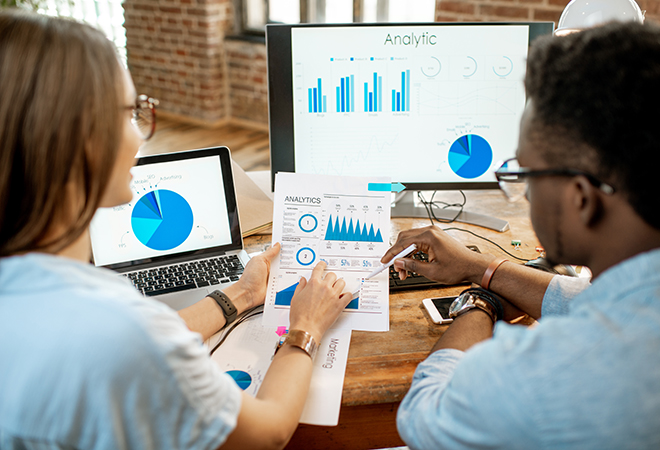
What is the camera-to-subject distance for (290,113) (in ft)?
4.29

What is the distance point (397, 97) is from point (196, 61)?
3.39m

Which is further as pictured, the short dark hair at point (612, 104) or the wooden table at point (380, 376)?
the wooden table at point (380, 376)

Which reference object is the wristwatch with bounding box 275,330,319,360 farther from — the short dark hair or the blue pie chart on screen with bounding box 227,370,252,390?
the short dark hair

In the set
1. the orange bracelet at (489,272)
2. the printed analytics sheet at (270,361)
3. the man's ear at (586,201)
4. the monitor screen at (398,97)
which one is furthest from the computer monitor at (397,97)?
the man's ear at (586,201)

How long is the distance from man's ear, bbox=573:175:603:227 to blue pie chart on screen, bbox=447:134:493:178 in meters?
0.70

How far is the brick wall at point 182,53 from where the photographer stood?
13.8 feet

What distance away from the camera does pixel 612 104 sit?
1.92ft

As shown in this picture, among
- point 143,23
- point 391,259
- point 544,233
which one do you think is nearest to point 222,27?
point 143,23

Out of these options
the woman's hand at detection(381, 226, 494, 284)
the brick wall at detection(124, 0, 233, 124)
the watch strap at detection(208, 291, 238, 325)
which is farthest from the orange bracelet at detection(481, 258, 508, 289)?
the brick wall at detection(124, 0, 233, 124)

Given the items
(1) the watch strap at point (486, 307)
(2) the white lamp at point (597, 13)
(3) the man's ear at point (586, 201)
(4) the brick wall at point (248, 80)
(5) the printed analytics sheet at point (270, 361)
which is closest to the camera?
(3) the man's ear at point (586, 201)

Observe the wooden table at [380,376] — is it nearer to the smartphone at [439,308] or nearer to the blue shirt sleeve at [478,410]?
the smartphone at [439,308]

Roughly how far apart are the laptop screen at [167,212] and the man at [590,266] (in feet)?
2.18

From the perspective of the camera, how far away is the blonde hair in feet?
1.89

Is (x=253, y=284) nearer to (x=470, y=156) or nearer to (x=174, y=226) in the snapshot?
(x=174, y=226)
